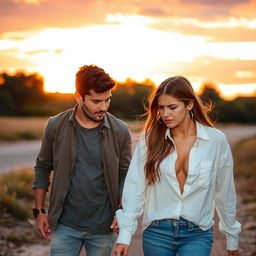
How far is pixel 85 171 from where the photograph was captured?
5043mm

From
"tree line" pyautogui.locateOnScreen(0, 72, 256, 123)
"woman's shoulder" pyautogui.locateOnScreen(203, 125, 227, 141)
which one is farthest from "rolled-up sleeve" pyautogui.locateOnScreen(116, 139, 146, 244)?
"tree line" pyautogui.locateOnScreen(0, 72, 256, 123)

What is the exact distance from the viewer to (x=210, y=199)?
184 inches

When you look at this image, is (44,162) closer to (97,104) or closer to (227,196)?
(97,104)

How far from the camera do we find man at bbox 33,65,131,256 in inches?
197

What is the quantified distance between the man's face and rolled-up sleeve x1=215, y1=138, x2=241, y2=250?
0.91m

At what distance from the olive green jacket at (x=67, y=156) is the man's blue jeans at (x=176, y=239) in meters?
0.60

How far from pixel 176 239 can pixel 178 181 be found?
0.38m

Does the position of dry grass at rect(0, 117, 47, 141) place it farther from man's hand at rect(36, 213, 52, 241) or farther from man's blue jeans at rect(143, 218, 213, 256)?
man's blue jeans at rect(143, 218, 213, 256)

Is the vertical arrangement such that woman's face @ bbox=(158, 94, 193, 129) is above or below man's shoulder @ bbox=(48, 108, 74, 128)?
above

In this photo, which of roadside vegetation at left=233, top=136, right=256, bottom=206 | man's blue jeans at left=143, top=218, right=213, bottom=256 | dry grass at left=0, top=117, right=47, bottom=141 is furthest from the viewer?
dry grass at left=0, top=117, right=47, bottom=141

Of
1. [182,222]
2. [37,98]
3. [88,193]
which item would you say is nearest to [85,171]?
[88,193]

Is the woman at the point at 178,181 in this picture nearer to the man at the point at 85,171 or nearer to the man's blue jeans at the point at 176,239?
the man's blue jeans at the point at 176,239

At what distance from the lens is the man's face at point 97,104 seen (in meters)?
4.97

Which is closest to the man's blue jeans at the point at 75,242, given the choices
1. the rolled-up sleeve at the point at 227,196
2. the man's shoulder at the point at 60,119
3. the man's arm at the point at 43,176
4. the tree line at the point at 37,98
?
the man's arm at the point at 43,176
